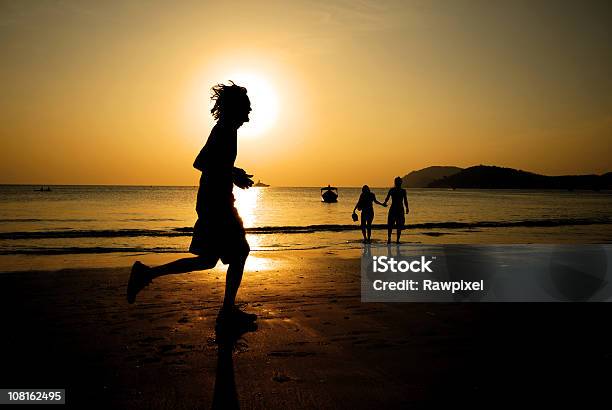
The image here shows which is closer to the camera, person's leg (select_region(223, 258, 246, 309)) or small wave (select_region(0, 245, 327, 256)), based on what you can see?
person's leg (select_region(223, 258, 246, 309))

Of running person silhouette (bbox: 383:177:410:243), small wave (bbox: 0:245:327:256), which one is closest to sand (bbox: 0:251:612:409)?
small wave (bbox: 0:245:327:256)

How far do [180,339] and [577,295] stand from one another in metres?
5.90

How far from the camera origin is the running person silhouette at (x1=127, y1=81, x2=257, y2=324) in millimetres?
5016

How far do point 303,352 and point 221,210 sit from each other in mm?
1585

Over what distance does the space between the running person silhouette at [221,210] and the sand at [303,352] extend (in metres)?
0.65

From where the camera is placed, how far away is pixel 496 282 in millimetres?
8914

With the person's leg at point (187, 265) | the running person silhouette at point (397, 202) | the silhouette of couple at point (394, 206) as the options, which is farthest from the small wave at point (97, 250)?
the person's leg at point (187, 265)

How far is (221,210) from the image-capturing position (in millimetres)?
5039

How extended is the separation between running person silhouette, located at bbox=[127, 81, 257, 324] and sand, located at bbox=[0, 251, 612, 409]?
654mm

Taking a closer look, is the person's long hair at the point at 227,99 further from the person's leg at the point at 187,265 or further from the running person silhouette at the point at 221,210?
the person's leg at the point at 187,265

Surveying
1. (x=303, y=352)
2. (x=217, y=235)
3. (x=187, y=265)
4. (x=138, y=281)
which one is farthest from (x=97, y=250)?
(x=303, y=352)

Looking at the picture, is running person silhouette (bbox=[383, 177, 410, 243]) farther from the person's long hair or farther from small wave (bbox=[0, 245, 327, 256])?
the person's long hair

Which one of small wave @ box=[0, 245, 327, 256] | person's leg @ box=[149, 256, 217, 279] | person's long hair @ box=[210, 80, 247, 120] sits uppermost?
person's long hair @ box=[210, 80, 247, 120]

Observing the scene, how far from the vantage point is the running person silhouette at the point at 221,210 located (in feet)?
16.5
